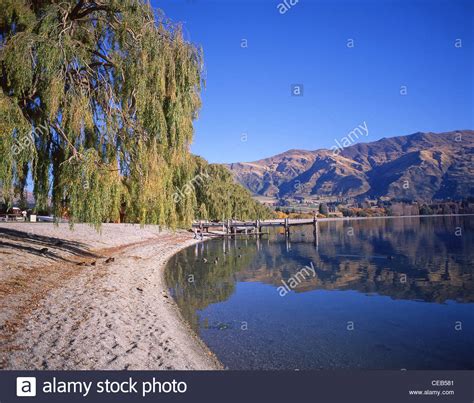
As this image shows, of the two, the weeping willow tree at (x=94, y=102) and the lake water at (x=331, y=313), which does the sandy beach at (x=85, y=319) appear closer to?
the lake water at (x=331, y=313)

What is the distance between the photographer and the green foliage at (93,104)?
11.5m

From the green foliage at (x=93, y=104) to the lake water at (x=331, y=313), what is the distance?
18.2ft

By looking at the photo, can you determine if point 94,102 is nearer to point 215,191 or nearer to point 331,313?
point 331,313

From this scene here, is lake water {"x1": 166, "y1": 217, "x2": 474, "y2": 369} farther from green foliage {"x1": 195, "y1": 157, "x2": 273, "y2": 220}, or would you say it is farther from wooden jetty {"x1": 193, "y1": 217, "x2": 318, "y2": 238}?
wooden jetty {"x1": 193, "y1": 217, "x2": 318, "y2": 238}

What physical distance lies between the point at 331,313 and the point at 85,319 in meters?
9.26

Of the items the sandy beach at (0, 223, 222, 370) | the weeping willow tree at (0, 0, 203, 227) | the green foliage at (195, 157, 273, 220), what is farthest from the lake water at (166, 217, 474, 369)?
the green foliage at (195, 157, 273, 220)

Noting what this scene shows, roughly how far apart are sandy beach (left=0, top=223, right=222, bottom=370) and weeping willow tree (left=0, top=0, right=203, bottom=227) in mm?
2655

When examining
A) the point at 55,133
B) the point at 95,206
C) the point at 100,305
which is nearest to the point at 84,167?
the point at 95,206

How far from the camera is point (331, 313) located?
14273 mm

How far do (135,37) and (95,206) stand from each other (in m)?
6.45

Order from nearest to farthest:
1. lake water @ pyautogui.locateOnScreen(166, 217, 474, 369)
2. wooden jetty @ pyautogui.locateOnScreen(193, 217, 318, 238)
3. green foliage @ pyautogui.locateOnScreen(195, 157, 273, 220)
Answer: lake water @ pyautogui.locateOnScreen(166, 217, 474, 369) → green foliage @ pyautogui.locateOnScreen(195, 157, 273, 220) → wooden jetty @ pyautogui.locateOnScreen(193, 217, 318, 238)

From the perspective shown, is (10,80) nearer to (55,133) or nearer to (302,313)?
(55,133)

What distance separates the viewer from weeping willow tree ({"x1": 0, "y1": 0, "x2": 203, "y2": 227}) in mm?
11586

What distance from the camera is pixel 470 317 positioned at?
543 inches
